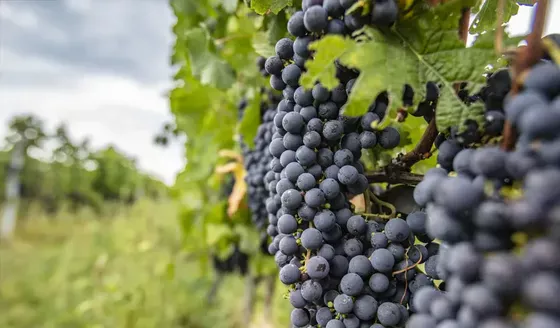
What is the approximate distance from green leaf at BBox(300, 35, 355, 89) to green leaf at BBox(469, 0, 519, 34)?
0.33 m

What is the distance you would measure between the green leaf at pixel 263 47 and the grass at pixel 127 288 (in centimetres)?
188

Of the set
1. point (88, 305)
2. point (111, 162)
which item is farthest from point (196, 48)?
point (111, 162)

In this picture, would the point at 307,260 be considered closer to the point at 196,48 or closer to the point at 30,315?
the point at 196,48

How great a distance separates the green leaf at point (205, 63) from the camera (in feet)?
4.49

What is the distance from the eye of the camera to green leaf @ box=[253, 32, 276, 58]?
2.77ft


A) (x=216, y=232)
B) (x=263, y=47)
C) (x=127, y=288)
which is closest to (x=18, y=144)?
(x=127, y=288)

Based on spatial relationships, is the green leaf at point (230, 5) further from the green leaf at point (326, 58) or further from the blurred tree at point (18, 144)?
the blurred tree at point (18, 144)

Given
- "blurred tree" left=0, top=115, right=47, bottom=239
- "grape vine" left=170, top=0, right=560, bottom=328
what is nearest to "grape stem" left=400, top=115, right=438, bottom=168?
"grape vine" left=170, top=0, right=560, bottom=328

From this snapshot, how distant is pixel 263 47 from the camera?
861 mm

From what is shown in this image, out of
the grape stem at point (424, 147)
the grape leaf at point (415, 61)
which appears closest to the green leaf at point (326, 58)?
the grape leaf at point (415, 61)

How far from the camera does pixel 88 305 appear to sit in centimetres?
299

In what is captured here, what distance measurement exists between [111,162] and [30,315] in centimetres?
851

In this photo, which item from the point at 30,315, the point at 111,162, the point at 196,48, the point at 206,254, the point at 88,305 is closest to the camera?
the point at 196,48

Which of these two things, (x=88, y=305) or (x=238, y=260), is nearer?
(x=238, y=260)
